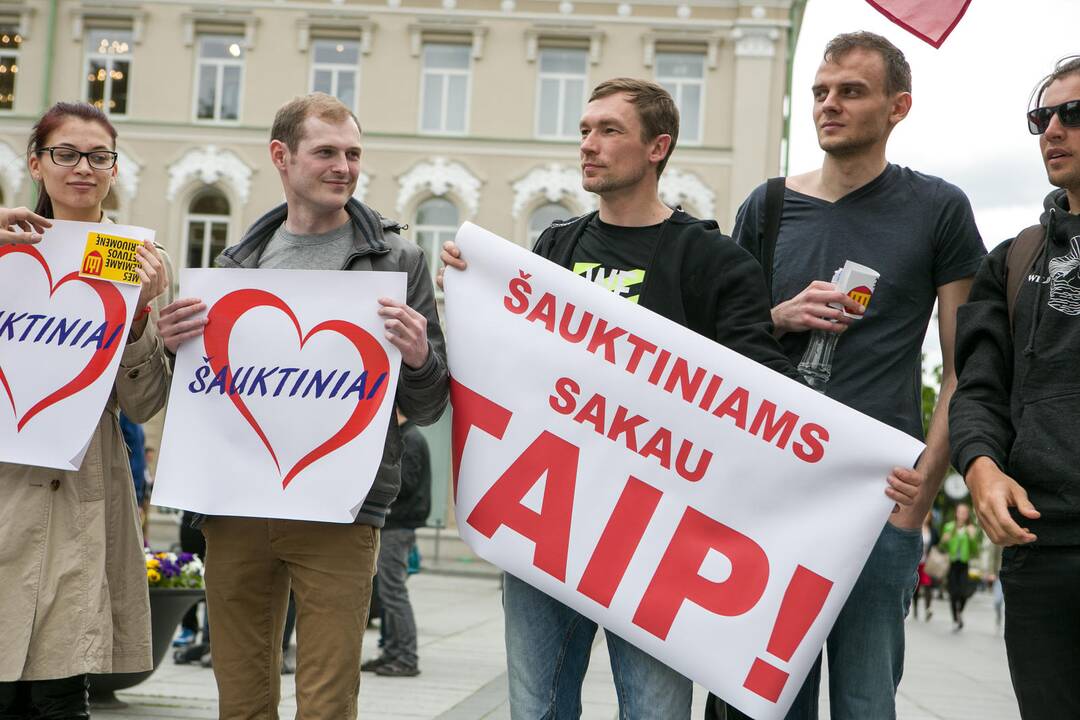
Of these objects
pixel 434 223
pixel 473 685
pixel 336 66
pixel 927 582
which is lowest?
pixel 927 582

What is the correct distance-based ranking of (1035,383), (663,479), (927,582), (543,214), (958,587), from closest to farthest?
(1035,383) → (663,479) → (958,587) → (927,582) → (543,214)

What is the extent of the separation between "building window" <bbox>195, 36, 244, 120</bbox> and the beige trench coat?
25716mm

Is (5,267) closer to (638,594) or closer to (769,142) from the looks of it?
(638,594)

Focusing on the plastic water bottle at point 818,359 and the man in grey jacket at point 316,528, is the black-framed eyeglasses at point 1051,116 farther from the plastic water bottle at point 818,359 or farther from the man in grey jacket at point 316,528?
the man in grey jacket at point 316,528

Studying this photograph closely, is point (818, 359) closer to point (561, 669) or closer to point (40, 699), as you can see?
point (561, 669)

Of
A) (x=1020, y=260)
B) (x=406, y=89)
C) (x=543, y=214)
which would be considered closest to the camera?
(x=1020, y=260)

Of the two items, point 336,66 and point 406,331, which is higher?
point 336,66

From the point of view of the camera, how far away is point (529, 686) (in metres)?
3.50

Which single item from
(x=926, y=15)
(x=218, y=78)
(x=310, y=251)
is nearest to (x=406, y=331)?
(x=310, y=251)

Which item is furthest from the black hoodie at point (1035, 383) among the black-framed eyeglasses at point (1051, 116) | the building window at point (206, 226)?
the building window at point (206, 226)

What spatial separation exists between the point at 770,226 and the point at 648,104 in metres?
0.51

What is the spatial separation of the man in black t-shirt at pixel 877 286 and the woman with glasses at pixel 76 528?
5.76 ft

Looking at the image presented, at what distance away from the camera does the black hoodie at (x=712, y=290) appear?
3502 millimetres

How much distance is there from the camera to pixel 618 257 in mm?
3666
